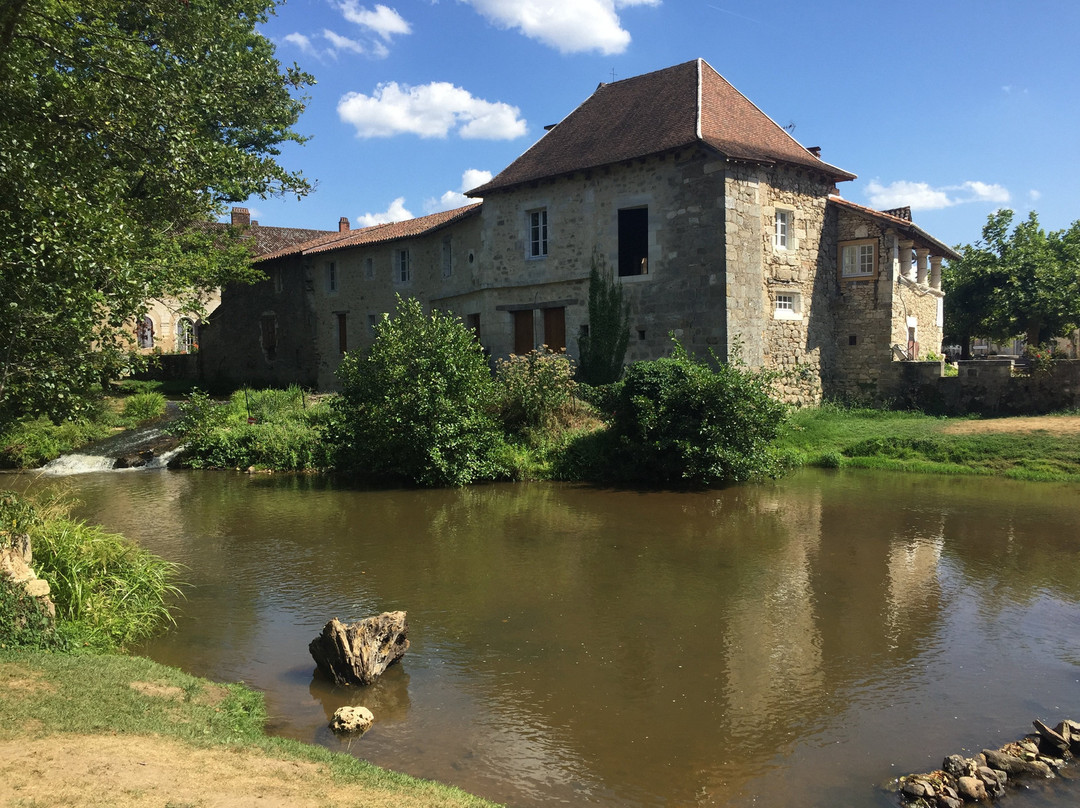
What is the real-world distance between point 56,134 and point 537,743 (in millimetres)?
7567

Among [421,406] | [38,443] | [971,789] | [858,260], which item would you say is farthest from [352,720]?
[858,260]

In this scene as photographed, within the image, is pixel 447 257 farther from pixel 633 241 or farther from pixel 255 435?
pixel 255 435

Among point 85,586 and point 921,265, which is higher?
point 921,265

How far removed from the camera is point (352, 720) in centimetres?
583

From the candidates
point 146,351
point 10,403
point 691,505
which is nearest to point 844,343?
point 691,505

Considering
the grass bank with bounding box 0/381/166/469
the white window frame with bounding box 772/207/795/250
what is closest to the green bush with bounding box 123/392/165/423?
the grass bank with bounding box 0/381/166/469

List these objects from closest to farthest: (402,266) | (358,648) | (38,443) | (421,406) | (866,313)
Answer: (358,648), (421,406), (38,443), (866,313), (402,266)

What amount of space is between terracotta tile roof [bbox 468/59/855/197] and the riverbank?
17.1m

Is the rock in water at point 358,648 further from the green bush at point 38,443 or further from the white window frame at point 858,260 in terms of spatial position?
the white window frame at point 858,260

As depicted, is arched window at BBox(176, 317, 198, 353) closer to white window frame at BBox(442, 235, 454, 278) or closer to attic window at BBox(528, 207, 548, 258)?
white window frame at BBox(442, 235, 454, 278)

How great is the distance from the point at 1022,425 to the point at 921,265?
707 cm

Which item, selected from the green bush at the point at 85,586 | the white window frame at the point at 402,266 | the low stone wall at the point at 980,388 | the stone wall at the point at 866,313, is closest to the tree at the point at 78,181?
the green bush at the point at 85,586

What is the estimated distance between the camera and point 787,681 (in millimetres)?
6840

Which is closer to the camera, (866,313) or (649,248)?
(649,248)
